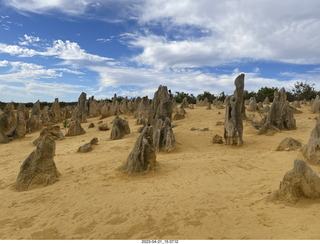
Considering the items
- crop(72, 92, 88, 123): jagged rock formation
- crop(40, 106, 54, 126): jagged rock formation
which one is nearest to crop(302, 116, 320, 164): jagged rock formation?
crop(72, 92, 88, 123): jagged rock formation

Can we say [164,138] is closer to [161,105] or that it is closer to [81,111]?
[161,105]

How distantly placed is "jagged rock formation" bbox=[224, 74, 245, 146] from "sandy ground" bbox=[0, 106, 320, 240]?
4.23 ft

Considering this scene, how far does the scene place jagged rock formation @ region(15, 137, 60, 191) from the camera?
6.23 metres

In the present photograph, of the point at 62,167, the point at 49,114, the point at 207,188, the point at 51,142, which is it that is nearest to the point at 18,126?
the point at 49,114

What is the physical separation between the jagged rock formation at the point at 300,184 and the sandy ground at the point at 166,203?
17cm

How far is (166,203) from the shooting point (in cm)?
466

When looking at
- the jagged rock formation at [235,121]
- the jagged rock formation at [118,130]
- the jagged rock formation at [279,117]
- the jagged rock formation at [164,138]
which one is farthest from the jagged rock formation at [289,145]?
the jagged rock formation at [118,130]

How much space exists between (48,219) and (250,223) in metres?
3.68

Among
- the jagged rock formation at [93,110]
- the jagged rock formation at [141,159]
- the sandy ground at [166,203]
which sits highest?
the jagged rock formation at [93,110]

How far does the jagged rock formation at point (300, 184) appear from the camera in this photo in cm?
405

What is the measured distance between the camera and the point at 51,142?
22.2 feet

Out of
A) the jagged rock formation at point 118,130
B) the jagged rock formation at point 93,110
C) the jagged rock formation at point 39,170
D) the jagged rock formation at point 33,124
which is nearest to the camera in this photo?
the jagged rock formation at point 39,170

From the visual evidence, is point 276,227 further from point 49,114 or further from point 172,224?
point 49,114

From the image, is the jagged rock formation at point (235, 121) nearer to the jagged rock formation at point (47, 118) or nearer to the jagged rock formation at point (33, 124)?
the jagged rock formation at point (33, 124)
